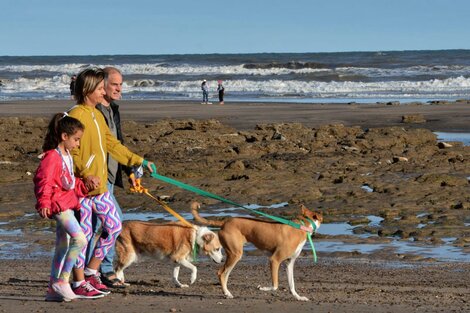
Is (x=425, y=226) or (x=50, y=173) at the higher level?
(x=50, y=173)

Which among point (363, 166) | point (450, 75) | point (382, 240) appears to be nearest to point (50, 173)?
point (382, 240)

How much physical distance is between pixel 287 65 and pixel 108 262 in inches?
2914

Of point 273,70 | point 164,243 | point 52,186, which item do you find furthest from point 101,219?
point 273,70

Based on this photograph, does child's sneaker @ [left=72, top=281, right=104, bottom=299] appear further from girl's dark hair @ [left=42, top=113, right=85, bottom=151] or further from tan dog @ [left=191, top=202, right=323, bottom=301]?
girl's dark hair @ [left=42, top=113, right=85, bottom=151]

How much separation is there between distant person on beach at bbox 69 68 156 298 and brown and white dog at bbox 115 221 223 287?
773 mm

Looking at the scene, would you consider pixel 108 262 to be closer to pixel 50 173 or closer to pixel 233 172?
pixel 50 173

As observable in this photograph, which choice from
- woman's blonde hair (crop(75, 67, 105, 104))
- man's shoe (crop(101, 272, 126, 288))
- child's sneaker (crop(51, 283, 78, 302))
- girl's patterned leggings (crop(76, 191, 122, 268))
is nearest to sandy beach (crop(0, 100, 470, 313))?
child's sneaker (crop(51, 283, 78, 302))

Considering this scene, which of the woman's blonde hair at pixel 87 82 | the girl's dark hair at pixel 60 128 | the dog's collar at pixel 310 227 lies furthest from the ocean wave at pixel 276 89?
the girl's dark hair at pixel 60 128

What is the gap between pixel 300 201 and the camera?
46.1ft

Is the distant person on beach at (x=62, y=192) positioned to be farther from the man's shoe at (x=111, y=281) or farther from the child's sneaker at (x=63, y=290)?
the man's shoe at (x=111, y=281)

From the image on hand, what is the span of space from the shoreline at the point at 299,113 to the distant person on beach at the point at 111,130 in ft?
59.3

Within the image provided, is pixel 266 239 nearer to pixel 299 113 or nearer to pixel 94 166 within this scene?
pixel 94 166

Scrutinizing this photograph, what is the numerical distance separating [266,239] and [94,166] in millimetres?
1637

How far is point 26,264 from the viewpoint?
9.86 metres
